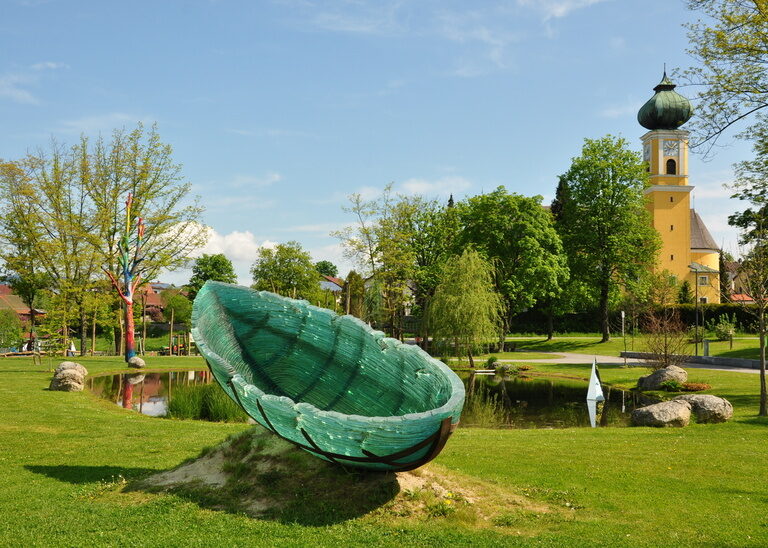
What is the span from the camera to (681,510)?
8391 millimetres

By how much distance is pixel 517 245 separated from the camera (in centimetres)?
4388

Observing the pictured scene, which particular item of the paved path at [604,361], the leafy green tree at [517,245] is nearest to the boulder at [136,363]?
the paved path at [604,361]

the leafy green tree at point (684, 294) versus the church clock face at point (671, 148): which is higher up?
the church clock face at point (671, 148)

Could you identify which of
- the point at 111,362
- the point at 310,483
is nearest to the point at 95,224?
the point at 111,362

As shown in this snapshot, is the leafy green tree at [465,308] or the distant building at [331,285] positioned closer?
the leafy green tree at [465,308]

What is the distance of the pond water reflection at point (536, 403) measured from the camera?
62.0 feet

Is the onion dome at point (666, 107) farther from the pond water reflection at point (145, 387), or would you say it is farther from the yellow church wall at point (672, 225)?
the pond water reflection at point (145, 387)

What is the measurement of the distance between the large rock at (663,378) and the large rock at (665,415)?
317 inches

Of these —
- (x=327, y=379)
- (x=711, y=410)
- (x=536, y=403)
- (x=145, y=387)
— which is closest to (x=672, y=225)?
(x=536, y=403)

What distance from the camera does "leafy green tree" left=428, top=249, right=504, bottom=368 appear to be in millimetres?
34188

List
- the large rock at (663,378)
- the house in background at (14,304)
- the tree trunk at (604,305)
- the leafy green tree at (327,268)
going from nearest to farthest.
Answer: the large rock at (663,378) → the tree trunk at (604,305) → the house in background at (14,304) → the leafy green tree at (327,268)

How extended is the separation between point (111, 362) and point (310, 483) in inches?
1122

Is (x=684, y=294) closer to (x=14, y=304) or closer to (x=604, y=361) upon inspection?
(x=604, y=361)

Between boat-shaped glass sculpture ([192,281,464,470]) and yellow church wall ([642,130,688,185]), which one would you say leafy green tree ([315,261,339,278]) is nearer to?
yellow church wall ([642,130,688,185])
